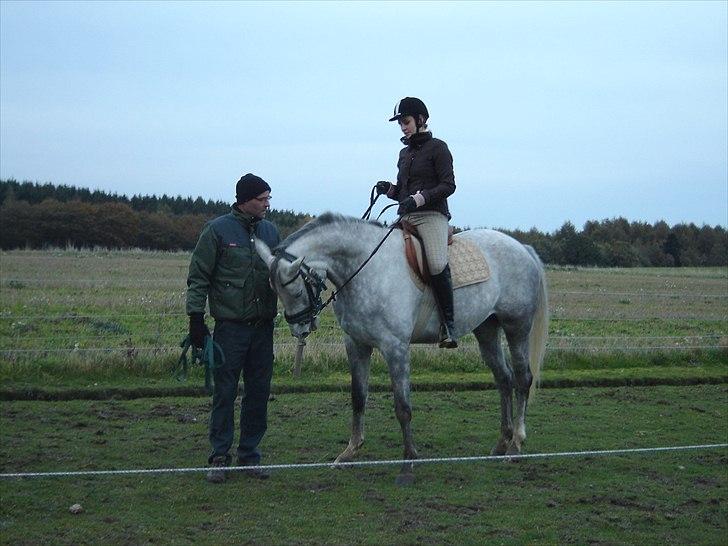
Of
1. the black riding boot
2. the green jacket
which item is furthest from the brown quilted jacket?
the green jacket

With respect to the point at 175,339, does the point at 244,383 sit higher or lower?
higher

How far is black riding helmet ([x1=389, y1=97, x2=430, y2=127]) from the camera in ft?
23.7

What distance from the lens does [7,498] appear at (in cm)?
620

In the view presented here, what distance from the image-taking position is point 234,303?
6.96m

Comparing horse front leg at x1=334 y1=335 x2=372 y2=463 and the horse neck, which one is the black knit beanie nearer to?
the horse neck

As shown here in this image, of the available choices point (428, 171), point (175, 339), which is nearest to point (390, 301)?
point (428, 171)

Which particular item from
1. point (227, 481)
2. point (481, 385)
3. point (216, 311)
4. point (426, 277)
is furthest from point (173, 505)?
point (481, 385)

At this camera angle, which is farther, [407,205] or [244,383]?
[244,383]

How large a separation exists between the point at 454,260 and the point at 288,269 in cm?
182

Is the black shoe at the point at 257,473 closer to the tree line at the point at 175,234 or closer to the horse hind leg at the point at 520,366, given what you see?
the horse hind leg at the point at 520,366

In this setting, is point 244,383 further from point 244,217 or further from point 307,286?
point 244,217

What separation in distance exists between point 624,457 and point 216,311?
12.9 ft

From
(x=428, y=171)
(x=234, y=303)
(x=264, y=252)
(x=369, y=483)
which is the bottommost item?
(x=369, y=483)

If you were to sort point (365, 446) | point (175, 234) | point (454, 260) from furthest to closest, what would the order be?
point (175, 234) < point (365, 446) < point (454, 260)
